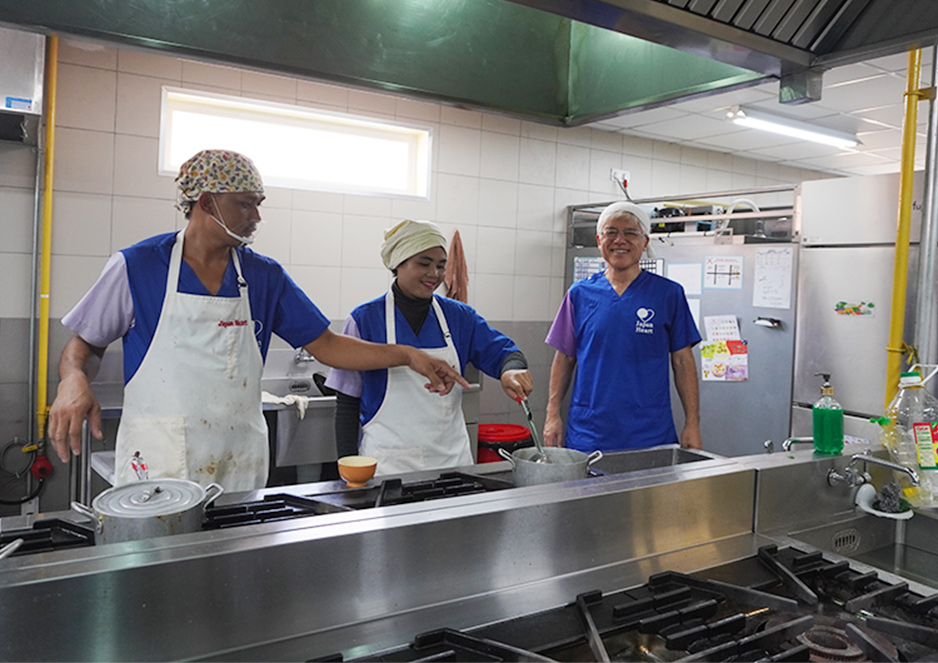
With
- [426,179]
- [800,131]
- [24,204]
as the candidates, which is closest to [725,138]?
[800,131]

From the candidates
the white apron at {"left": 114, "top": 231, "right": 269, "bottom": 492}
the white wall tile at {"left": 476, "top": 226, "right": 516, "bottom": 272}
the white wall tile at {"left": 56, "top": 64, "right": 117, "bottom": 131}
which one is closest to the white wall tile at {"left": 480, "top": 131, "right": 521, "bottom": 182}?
the white wall tile at {"left": 476, "top": 226, "right": 516, "bottom": 272}

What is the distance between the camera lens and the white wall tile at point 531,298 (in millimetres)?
5164

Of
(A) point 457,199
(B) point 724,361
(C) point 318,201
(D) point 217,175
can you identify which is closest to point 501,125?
(A) point 457,199

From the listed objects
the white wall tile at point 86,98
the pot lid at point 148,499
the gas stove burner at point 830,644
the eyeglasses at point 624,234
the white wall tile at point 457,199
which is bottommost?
the gas stove burner at point 830,644

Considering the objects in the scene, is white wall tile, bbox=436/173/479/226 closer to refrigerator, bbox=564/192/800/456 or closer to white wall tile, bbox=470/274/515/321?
white wall tile, bbox=470/274/515/321

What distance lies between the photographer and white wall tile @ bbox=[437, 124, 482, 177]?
185 inches

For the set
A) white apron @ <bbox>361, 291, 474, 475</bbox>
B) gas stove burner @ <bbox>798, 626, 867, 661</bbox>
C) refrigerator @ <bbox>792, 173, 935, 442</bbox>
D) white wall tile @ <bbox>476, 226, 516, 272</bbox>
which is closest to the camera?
gas stove burner @ <bbox>798, 626, 867, 661</bbox>

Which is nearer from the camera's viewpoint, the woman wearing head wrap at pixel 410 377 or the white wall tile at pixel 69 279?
the woman wearing head wrap at pixel 410 377

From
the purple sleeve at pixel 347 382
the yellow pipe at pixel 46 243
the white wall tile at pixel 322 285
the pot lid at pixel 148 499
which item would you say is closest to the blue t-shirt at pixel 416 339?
the purple sleeve at pixel 347 382

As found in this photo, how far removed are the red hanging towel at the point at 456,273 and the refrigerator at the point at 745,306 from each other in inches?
49.4

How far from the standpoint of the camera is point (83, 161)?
358 centimetres

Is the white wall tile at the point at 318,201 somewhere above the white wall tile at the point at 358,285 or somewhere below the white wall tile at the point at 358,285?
above

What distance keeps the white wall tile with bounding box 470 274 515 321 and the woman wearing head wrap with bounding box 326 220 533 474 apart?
246 cm

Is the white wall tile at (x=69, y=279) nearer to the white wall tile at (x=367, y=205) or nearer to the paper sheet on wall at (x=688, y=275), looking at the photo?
the white wall tile at (x=367, y=205)
